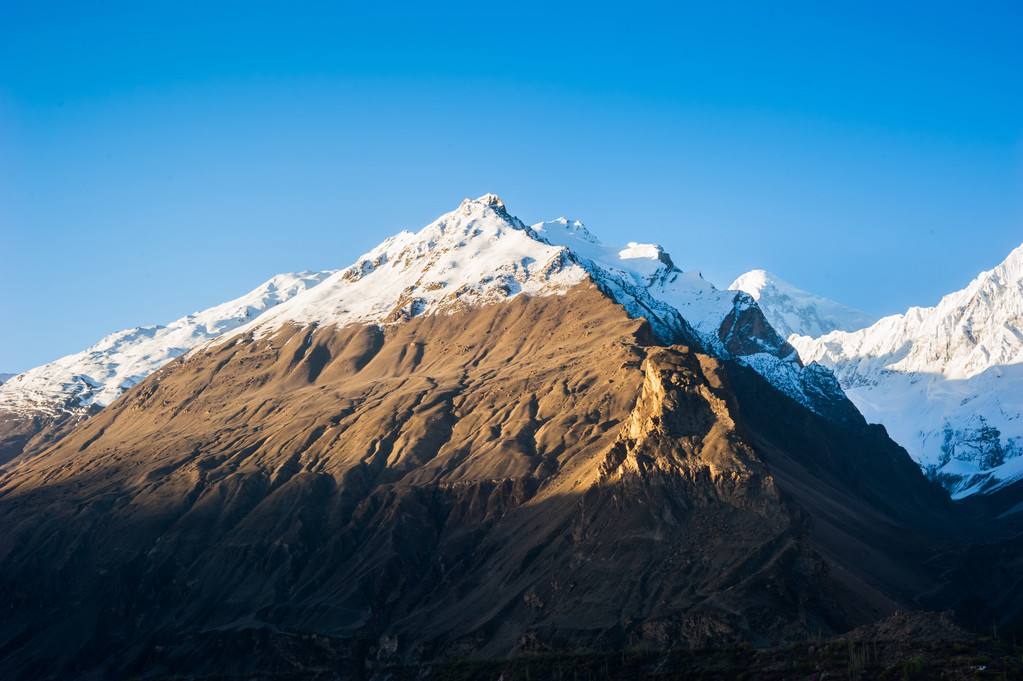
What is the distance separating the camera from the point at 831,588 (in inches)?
7598

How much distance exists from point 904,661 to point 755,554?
258 ft

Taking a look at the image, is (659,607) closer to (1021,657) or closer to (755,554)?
(755,554)

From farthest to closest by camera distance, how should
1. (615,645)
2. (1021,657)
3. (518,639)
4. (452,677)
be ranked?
(518,639) < (615,645) < (452,677) < (1021,657)

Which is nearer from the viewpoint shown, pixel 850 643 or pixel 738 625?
pixel 850 643

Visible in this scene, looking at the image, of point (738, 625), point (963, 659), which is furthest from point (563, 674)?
point (963, 659)

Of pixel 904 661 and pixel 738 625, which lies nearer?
pixel 904 661

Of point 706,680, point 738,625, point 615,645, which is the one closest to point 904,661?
point 706,680

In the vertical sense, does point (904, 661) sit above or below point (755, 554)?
below

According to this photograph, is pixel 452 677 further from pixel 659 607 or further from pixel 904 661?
pixel 904 661

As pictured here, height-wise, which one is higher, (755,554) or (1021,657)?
(755,554)

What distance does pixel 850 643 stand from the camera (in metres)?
123

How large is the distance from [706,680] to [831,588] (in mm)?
74747

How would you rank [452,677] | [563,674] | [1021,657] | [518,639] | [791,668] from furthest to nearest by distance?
1. [518,639]
2. [452,677]
3. [563,674]
4. [791,668]
5. [1021,657]

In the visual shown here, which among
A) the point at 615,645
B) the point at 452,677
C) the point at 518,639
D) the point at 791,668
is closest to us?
the point at 791,668
